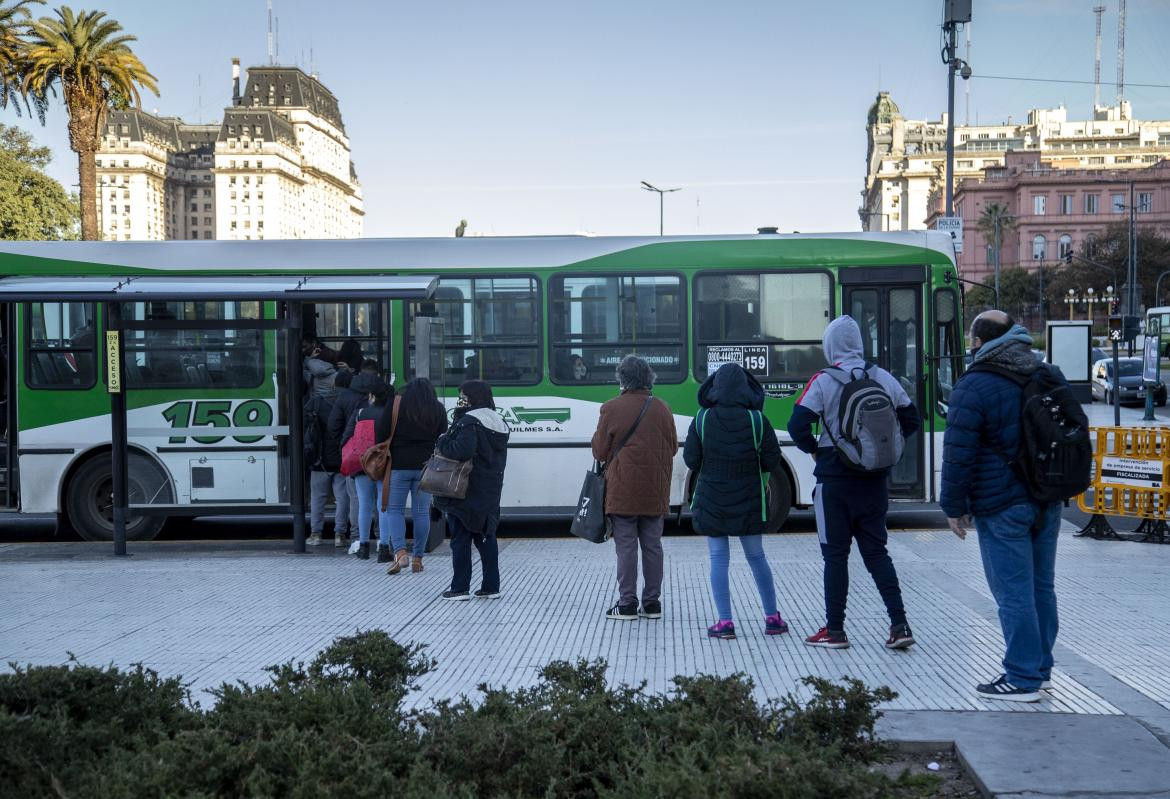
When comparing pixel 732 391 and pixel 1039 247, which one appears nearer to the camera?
pixel 732 391

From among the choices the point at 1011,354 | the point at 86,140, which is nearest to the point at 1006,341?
the point at 1011,354

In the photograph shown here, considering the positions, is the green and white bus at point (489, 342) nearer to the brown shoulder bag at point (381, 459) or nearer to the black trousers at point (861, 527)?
the brown shoulder bag at point (381, 459)

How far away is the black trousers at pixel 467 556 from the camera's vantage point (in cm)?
878

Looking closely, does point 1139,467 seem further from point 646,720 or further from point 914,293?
point 646,720

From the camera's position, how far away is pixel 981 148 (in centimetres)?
16788

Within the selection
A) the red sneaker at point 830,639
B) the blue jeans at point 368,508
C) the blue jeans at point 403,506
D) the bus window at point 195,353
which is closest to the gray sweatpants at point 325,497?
the blue jeans at point 368,508

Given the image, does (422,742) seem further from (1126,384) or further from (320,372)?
(1126,384)

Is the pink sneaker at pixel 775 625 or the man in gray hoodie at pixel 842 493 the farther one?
the pink sneaker at pixel 775 625

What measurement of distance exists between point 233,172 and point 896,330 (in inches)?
6645

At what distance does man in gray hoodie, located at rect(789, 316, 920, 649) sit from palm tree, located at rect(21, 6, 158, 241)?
37057mm

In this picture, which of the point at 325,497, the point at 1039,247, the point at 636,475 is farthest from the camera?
the point at 1039,247

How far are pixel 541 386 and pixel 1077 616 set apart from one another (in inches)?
246

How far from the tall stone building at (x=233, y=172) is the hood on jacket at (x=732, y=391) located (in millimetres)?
160813

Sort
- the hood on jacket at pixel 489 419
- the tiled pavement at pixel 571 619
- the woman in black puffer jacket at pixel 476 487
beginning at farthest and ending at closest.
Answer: the hood on jacket at pixel 489 419 < the woman in black puffer jacket at pixel 476 487 < the tiled pavement at pixel 571 619
